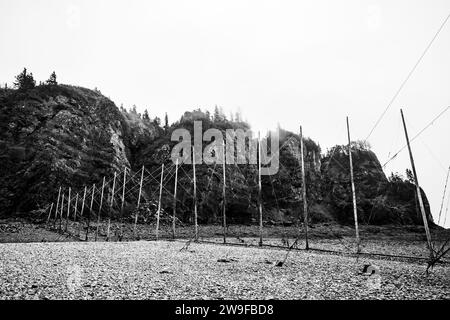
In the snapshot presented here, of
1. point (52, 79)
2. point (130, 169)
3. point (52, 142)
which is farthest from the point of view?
point (52, 79)

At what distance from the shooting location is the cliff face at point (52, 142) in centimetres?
6875

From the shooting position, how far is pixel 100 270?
14.3 m

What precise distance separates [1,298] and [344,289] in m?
11.7

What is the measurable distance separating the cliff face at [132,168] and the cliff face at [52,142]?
0.23 meters

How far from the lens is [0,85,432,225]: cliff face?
238ft

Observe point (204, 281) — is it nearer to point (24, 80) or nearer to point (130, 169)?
point (130, 169)

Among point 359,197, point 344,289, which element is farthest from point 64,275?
point 359,197

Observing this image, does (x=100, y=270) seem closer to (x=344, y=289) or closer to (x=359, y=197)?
(x=344, y=289)

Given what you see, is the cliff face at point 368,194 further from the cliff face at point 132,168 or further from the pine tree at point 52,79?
the pine tree at point 52,79

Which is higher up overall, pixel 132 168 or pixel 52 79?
pixel 52 79

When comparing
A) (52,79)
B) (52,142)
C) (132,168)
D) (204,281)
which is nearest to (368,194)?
(132,168)

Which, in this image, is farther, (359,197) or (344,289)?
(359,197)

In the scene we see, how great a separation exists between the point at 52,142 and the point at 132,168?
25.6 meters

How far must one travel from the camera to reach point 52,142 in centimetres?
8000
